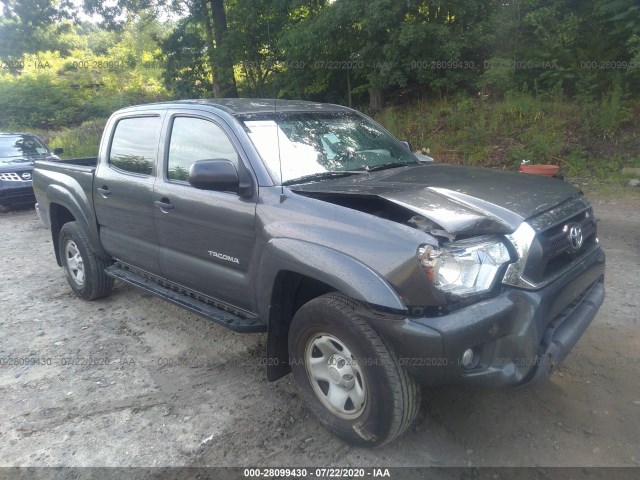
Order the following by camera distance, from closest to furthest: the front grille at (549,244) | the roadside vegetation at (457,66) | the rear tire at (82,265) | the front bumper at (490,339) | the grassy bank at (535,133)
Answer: the front bumper at (490,339) < the front grille at (549,244) < the rear tire at (82,265) < the grassy bank at (535,133) < the roadside vegetation at (457,66)

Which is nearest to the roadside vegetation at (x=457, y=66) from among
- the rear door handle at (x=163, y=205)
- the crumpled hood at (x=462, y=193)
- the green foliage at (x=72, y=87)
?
the crumpled hood at (x=462, y=193)

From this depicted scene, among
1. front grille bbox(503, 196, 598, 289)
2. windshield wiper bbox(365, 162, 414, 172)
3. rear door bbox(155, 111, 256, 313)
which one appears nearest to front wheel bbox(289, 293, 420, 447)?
rear door bbox(155, 111, 256, 313)

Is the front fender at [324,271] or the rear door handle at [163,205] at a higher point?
the rear door handle at [163,205]

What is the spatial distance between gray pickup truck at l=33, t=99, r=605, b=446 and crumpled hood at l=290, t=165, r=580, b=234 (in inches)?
0.6

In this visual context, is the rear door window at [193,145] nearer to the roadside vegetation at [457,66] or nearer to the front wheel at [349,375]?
the front wheel at [349,375]

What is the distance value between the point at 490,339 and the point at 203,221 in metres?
2.04

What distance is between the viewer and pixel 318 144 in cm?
369

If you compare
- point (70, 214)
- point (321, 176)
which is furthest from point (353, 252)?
point (70, 214)

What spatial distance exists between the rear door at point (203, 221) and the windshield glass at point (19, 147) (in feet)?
28.5

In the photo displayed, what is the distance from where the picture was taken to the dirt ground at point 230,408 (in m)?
2.83

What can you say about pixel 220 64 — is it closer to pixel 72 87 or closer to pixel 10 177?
pixel 10 177

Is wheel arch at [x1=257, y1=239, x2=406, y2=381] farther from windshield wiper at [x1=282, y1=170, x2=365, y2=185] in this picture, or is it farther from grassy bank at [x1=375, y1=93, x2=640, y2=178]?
grassy bank at [x1=375, y1=93, x2=640, y2=178]

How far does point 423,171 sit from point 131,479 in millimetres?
2682

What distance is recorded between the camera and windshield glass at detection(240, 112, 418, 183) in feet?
11.1
